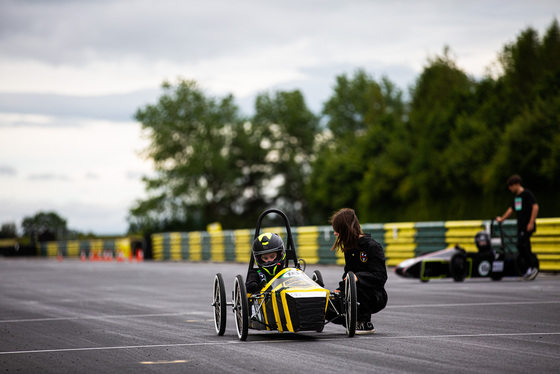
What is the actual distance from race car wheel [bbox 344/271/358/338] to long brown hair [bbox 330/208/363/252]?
62 cm

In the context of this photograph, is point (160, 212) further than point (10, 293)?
Yes

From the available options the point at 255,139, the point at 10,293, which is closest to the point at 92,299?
the point at 10,293

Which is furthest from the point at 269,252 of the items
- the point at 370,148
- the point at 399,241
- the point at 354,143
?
the point at 354,143

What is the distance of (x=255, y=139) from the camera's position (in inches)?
3492

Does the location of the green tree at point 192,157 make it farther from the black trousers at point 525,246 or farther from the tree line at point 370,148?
the black trousers at point 525,246

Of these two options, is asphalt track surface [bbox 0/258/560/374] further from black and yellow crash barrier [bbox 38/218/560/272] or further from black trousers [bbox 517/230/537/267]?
black and yellow crash barrier [bbox 38/218/560/272]

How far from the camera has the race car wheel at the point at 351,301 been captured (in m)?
8.35

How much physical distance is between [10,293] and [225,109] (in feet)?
219

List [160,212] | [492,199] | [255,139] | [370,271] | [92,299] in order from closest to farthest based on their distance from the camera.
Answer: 1. [370,271]
2. [92,299]
3. [492,199]
4. [160,212]
5. [255,139]

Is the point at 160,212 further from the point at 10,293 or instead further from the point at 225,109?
the point at 10,293

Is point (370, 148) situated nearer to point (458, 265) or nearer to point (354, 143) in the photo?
point (354, 143)

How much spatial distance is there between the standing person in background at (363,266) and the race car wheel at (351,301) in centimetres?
36

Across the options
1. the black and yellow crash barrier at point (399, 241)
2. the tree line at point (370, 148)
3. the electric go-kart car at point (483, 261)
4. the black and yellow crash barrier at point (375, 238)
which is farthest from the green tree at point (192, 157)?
the electric go-kart car at point (483, 261)

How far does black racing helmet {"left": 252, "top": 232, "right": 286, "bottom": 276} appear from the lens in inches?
361
